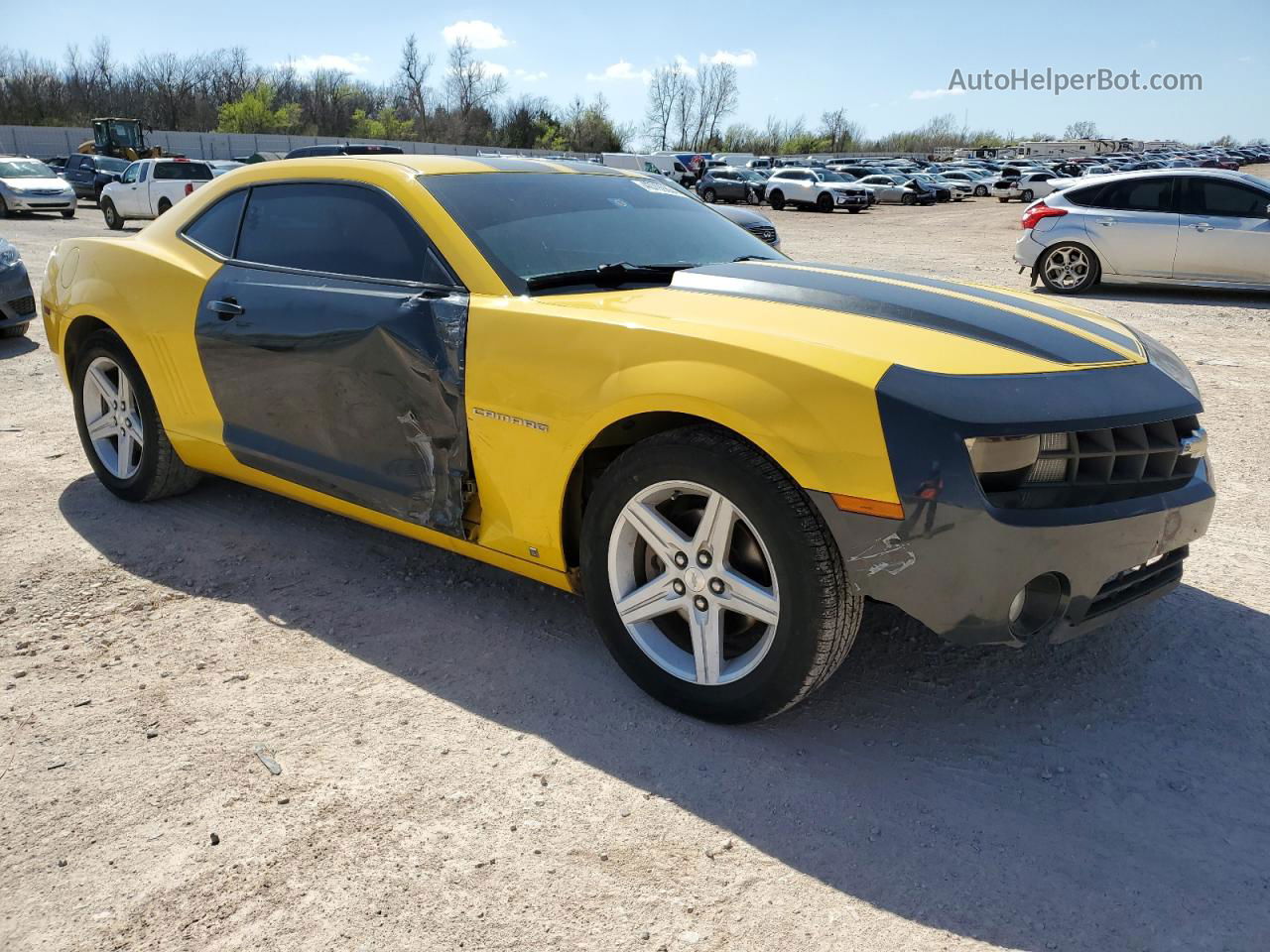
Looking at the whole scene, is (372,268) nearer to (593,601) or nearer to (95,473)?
(593,601)

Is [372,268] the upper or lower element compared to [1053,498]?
upper

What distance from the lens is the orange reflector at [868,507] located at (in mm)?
2377

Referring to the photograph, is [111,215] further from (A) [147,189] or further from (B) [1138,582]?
(B) [1138,582]

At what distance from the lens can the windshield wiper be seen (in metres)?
3.22

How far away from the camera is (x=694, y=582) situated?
9.18 feet

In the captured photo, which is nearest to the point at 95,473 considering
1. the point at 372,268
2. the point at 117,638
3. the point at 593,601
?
the point at 117,638

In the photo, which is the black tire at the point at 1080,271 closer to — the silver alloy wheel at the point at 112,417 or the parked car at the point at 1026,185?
the silver alloy wheel at the point at 112,417

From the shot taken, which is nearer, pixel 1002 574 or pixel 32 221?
pixel 1002 574

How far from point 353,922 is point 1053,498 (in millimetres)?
1931

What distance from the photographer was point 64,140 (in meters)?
56.2

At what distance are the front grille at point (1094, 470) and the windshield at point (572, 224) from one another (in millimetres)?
1577

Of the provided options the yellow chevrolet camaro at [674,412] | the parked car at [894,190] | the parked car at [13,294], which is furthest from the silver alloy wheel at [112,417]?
the parked car at [894,190]

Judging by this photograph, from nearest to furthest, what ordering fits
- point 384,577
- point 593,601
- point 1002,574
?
point 1002,574
point 593,601
point 384,577

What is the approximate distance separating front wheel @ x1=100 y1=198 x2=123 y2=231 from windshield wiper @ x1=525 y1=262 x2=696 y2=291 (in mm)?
23459
